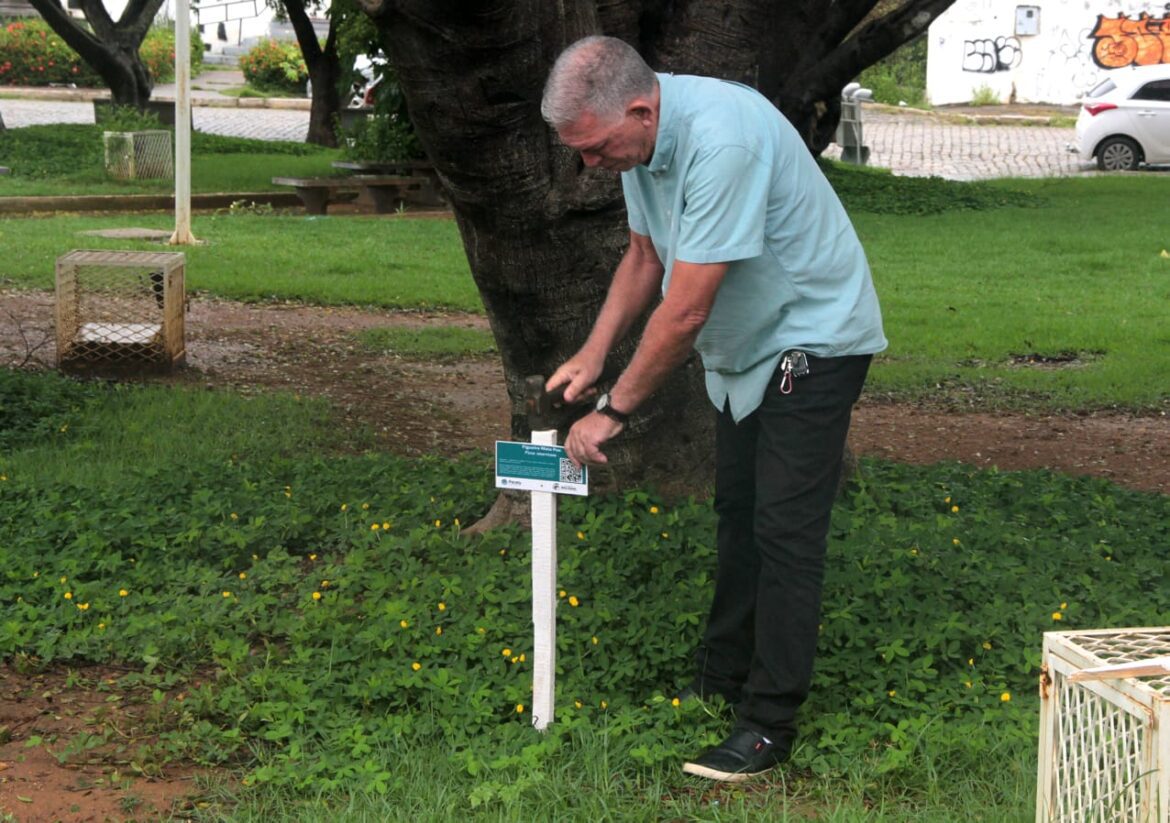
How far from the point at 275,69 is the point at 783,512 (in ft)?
126

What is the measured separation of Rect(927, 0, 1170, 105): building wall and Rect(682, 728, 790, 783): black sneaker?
35091 mm

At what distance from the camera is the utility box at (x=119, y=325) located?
8.62 meters

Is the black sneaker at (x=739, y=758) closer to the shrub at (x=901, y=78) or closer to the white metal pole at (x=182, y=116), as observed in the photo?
the white metal pole at (x=182, y=116)

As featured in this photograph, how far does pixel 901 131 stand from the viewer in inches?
1270

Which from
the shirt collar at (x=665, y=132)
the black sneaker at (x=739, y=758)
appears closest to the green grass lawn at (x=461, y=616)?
the black sneaker at (x=739, y=758)

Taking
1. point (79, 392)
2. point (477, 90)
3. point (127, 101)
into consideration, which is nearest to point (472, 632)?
point (477, 90)

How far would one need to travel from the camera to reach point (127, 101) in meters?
25.5

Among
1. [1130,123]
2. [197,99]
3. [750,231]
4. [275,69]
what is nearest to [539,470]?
[750,231]

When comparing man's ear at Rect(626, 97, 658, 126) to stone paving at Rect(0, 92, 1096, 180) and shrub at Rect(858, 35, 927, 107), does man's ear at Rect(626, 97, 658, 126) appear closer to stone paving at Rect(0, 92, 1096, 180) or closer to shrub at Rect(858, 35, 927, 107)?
stone paving at Rect(0, 92, 1096, 180)

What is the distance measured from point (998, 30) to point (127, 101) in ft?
70.4

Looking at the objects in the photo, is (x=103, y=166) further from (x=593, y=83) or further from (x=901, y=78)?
(x=901, y=78)

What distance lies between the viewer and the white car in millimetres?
24422

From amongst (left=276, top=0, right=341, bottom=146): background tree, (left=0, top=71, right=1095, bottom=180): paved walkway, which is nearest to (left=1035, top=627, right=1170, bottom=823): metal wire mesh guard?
(left=276, top=0, right=341, bottom=146): background tree

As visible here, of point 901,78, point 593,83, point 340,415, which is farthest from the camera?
point 901,78
